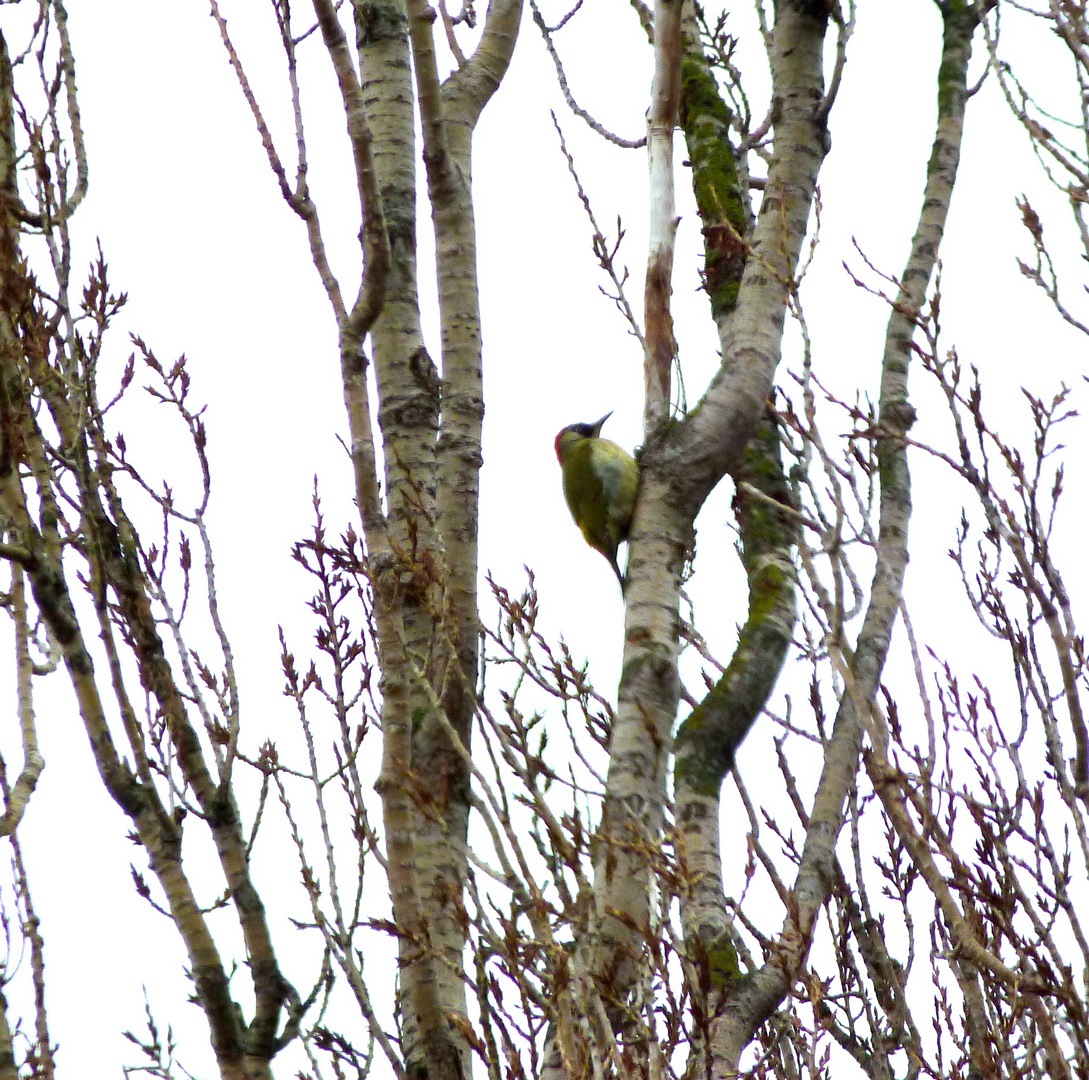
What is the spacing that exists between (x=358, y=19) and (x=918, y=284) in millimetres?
2060

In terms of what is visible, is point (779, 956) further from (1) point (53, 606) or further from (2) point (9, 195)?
(2) point (9, 195)

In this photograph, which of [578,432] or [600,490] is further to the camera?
[578,432]

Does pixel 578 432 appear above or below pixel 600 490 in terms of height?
above

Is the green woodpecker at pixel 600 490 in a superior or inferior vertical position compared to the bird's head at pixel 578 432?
inferior

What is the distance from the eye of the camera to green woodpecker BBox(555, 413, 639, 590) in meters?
6.93

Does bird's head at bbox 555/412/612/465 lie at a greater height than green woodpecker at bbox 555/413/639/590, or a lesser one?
greater

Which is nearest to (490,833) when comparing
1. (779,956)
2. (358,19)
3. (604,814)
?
(604,814)

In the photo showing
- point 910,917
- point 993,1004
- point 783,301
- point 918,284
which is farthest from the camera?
point 910,917

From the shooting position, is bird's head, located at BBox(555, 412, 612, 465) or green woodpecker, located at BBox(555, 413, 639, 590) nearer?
green woodpecker, located at BBox(555, 413, 639, 590)

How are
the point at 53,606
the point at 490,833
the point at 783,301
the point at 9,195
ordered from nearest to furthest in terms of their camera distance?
the point at 490,833 → the point at 53,606 → the point at 783,301 → the point at 9,195

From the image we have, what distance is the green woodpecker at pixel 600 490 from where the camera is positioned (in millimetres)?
6934

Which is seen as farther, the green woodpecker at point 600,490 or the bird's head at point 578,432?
the bird's head at point 578,432

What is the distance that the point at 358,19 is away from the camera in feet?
14.6

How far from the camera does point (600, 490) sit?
7289 millimetres
